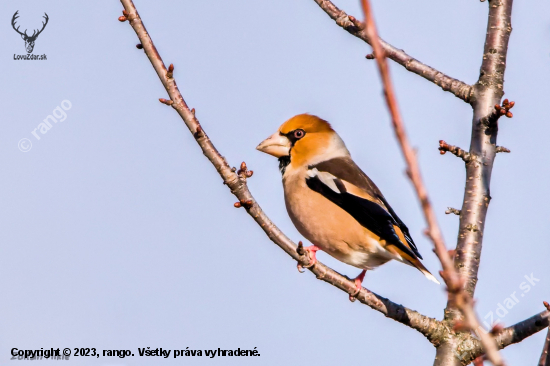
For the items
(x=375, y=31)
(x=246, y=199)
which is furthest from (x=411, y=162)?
(x=246, y=199)

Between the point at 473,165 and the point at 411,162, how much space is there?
271 centimetres

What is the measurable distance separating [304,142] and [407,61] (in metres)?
1.33

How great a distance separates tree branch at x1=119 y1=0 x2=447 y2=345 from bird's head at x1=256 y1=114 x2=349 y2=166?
5.82 feet

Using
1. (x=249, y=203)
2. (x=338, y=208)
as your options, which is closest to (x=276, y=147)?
(x=338, y=208)

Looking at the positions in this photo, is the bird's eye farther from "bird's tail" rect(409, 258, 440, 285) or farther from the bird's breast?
"bird's tail" rect(409, 258, 440, 285)

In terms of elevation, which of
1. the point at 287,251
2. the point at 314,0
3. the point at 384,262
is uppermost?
the point at 314,0

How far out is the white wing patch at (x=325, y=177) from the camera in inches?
189

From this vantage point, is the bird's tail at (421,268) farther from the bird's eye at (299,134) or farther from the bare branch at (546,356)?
the bare branch at (546,356)

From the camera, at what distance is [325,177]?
192 inches

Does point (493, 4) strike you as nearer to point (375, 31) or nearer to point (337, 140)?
point (337, 140)

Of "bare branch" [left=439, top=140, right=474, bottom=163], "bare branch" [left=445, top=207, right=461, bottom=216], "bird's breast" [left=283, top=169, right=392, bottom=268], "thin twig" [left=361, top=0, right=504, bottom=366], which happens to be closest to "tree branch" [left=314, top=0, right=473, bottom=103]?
"bare branch" [left=439, top=140, right=474, bottom=163]

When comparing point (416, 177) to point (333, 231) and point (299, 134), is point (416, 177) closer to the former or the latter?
point (333, 231)

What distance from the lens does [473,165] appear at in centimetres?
375

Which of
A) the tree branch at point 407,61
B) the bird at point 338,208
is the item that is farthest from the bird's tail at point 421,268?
the tree branch at point 407,61
